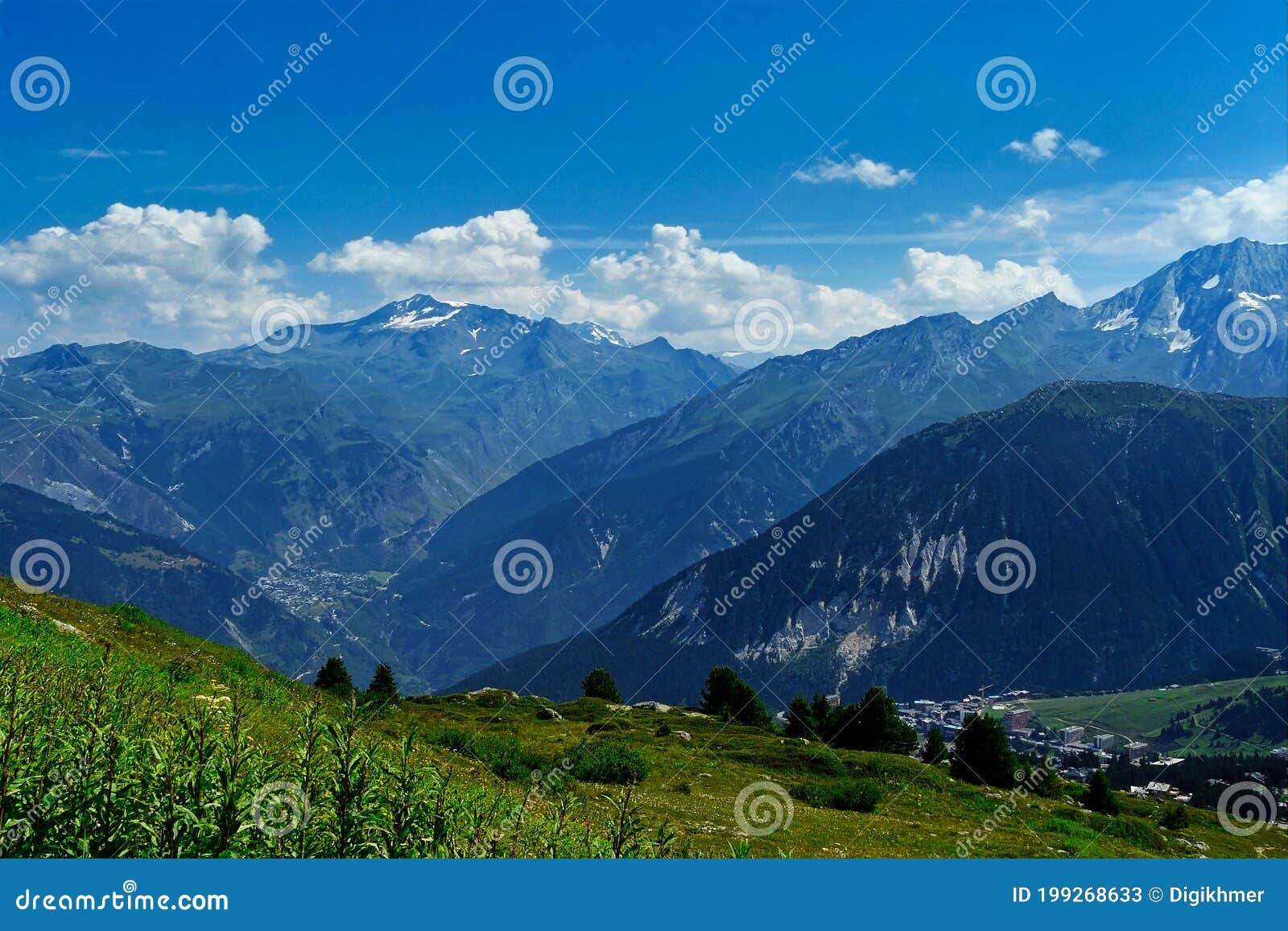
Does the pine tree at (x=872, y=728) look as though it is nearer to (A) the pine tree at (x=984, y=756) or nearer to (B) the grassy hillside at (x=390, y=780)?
(A) the pine tree at (x=984, y=756)

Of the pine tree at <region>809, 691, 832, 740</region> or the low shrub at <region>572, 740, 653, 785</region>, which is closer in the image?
the low shrub at <region>572, 740, 653, 785</region>

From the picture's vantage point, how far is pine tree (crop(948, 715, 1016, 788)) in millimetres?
49078

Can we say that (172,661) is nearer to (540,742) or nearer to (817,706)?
(540,742)

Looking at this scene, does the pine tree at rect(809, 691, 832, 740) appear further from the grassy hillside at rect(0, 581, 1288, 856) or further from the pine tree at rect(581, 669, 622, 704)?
the pine tree at rect(581, 669, 622, 704)

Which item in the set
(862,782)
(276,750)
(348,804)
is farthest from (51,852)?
(862,782)

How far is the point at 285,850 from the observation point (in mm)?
9070

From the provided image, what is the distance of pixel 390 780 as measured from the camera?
1051 centimetres

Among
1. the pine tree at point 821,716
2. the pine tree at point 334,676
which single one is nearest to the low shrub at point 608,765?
the pine tree at point 334,676
